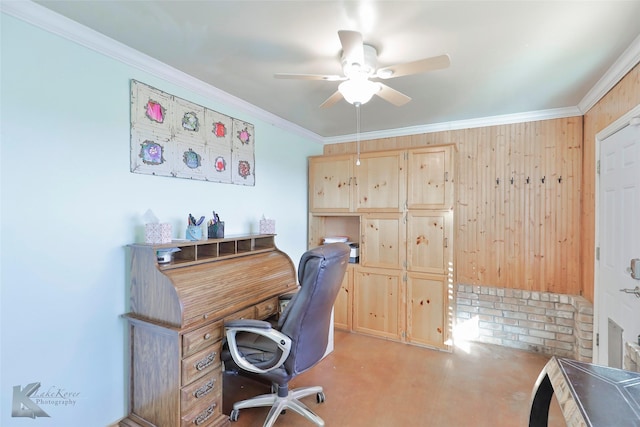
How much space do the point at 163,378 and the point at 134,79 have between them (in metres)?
1.90

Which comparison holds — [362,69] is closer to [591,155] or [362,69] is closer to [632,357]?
[632,357]

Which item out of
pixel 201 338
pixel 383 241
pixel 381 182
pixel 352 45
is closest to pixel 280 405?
pixel 201 338

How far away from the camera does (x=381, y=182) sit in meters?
3.34

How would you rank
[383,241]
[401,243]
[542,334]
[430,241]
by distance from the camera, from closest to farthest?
[542,334], [430,241], [401,243], [383,241]

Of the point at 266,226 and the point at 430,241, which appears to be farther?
the point at 430,241

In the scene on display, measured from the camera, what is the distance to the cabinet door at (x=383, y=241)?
10.6 ft

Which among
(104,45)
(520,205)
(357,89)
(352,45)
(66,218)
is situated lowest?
(66,218)

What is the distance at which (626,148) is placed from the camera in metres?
2.01

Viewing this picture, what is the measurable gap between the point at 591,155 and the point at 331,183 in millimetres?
2562

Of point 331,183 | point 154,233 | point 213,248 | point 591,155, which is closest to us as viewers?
point 154,233

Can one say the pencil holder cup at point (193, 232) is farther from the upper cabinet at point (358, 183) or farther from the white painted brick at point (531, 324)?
the white painted brick at point (531, 324)

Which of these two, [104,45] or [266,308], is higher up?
[104,45]

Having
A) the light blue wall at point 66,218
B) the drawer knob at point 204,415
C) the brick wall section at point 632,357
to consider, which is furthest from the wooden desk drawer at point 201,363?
the brick wall section at point 632,357

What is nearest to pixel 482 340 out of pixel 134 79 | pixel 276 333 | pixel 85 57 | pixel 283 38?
pixel 276 333
